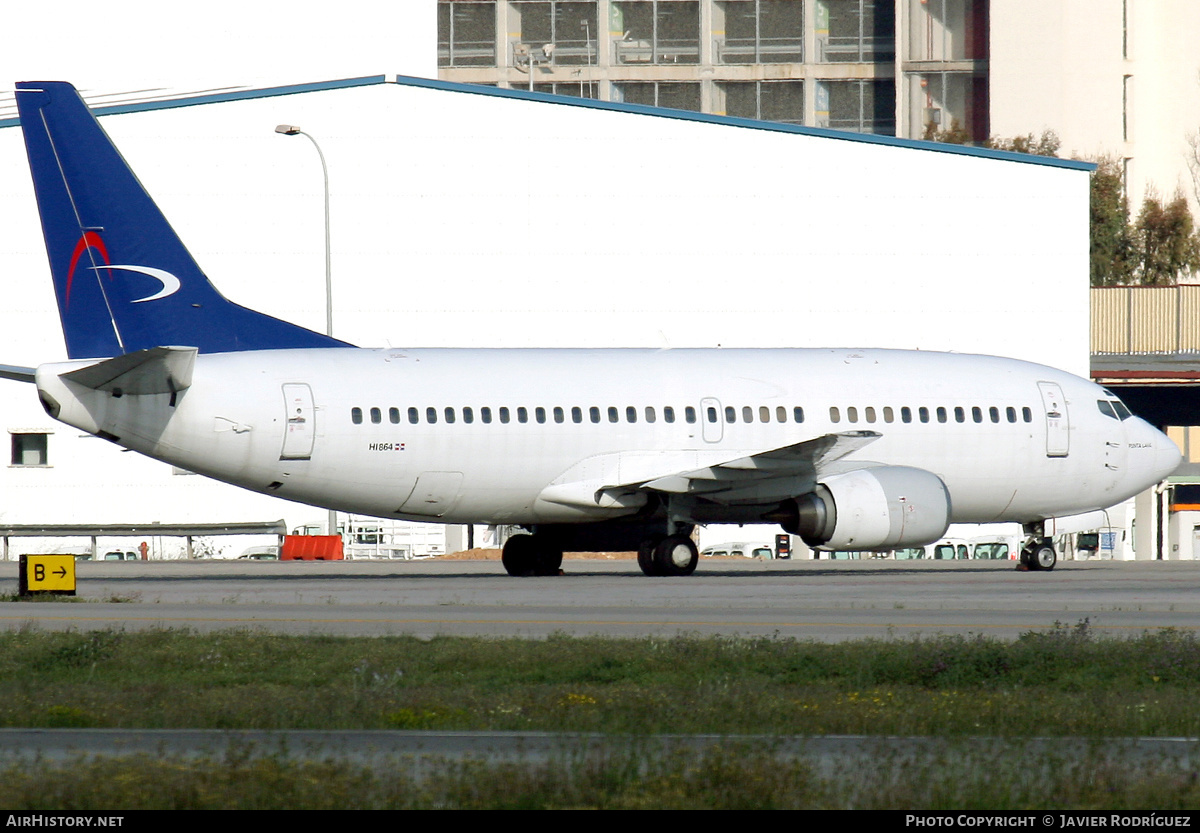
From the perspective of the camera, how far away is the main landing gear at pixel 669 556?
3055cm

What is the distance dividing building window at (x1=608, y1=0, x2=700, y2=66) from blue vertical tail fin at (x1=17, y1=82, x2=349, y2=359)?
74033mm

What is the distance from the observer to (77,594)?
2686 cm

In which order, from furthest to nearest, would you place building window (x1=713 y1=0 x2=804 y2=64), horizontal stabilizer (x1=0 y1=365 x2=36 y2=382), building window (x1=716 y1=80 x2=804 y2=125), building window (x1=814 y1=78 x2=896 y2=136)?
building window (x1=713 y1=0 x2=804 y2=64) < building window (x1=716 y1=80 x2=804 y2=125) < building window (x1=814 y1=78 x2=896 y2=136) < horizontal stabilizer (x1=0 y1=365 x2=36 y2=382)

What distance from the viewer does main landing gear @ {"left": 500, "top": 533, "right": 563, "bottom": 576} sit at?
31.9 meters

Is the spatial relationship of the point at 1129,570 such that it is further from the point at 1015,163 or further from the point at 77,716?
the point at 77,716

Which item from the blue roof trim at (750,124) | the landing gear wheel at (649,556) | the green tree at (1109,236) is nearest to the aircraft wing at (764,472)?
the landing gear wheel at (649,556)

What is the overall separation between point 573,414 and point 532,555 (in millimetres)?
3328

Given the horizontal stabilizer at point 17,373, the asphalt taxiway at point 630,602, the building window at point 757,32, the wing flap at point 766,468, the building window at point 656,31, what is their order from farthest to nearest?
the building window at point 656,31 < the building window at point 757,32 < the wing flap at point 766,468 < the horizontal stabilizer at point 17,373 < the asphalt taxiway at point 630,602

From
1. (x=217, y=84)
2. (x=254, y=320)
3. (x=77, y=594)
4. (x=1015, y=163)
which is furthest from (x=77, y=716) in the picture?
(x=217, y=84)

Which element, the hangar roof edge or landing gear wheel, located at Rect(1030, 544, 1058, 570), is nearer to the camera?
landing gear wheel, located at Rect(1030, 544, 1058, 570)

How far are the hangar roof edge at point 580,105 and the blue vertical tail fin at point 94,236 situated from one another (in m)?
21.2

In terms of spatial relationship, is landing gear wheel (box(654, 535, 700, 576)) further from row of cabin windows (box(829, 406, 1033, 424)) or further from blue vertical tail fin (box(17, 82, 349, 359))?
blue vertical tail fin (box(17, 82, 349, 359))

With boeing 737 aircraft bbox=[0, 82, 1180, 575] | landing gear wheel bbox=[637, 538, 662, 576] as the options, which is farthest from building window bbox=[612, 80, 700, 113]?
landing gear wheel bbox=[637, 538, 662, 576]

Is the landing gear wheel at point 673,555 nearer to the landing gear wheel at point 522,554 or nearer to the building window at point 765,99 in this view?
the landing gear wheel at point 522,554
